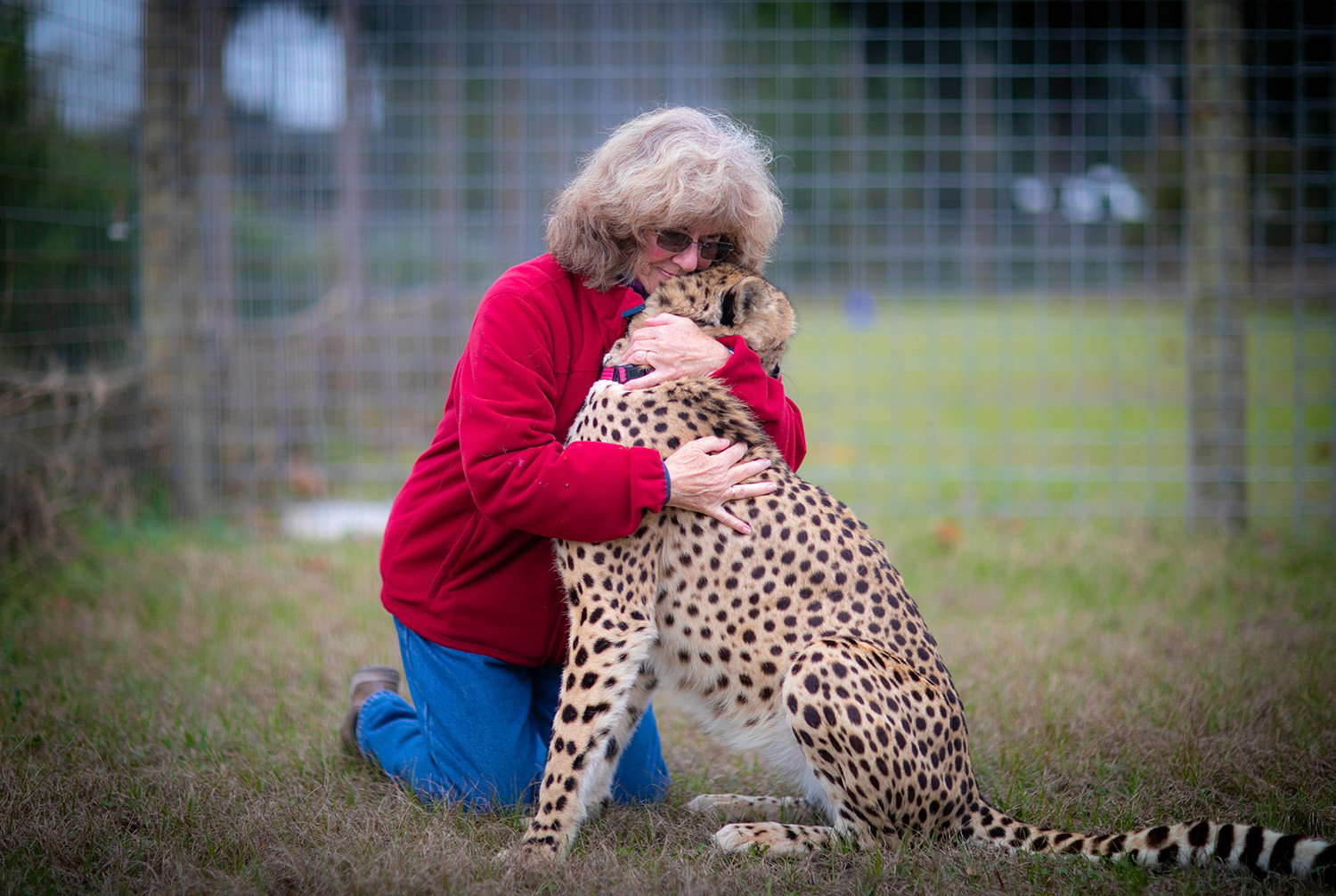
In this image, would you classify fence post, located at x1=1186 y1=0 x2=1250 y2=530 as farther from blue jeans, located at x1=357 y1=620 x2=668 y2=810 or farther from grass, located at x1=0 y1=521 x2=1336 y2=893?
blue jeans, located at x1=357 y1=620 x2=668 y2=810

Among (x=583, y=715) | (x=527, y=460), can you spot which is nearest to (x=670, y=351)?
(x=527, y=460)

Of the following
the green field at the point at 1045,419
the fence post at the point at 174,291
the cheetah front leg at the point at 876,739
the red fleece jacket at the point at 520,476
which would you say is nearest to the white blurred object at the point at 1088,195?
the green field at the point at 1045,419

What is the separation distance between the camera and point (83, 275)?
555cm

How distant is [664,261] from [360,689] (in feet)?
5.45

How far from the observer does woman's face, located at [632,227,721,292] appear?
111 inches

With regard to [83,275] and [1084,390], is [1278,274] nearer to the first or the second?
[1084,390]

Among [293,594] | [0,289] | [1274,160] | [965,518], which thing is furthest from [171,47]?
[1274,160]

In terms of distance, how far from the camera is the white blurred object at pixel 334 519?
5977 mm

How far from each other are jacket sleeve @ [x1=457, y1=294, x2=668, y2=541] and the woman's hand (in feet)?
0.18

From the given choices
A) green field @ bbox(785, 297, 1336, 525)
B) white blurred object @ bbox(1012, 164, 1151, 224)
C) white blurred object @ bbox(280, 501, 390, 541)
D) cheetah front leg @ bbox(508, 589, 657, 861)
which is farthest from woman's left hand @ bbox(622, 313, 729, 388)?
white blurred object @ bbox(1012, 164, 1151, 224)

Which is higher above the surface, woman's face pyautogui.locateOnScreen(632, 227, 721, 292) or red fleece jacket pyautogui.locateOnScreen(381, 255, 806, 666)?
woman's face pyautogui.locateOnScreen(632, 227, 721, 292)

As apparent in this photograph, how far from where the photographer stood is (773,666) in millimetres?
2553

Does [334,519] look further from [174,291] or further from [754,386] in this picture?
[754,386]

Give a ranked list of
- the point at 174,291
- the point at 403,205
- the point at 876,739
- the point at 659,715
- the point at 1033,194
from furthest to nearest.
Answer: the point at 1033,194 → the point at 403,205 → the point at 174,291 → the point at 659,715 → the point at 876,739
